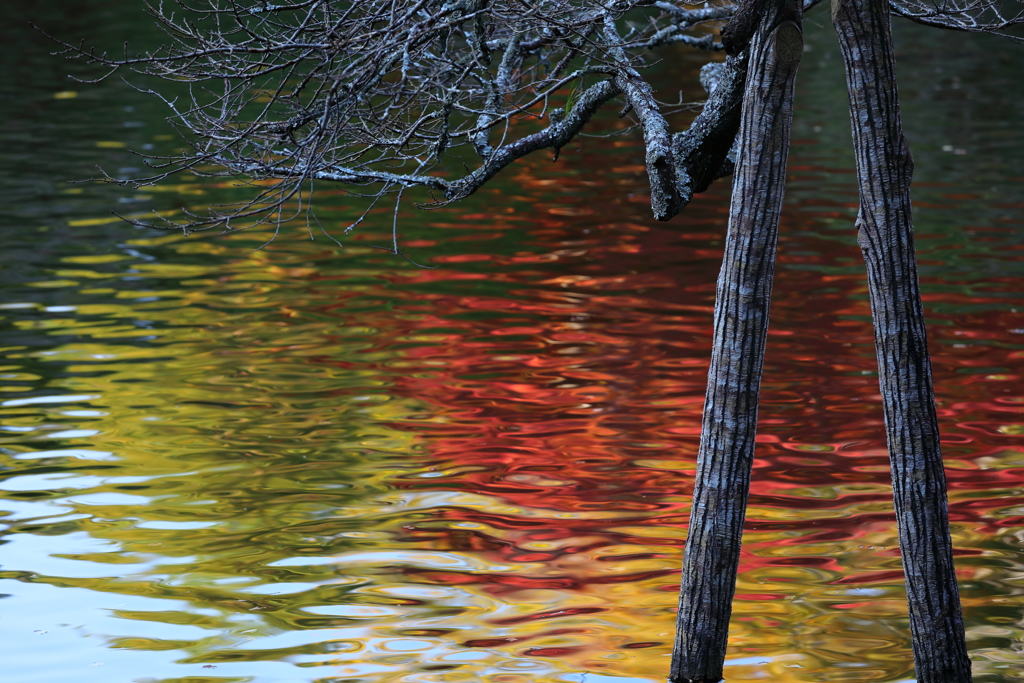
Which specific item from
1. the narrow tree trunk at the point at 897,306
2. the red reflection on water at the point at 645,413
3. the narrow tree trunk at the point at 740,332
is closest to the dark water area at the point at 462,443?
the red reflection on water at the point at 645,413

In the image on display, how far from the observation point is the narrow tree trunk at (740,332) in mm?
5102

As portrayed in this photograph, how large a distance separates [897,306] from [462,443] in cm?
564

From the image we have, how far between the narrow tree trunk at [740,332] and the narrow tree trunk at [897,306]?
313 mm

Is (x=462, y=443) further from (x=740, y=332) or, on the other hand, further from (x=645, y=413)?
(x=740, y=332)

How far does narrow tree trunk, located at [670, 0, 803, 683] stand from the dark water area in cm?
127

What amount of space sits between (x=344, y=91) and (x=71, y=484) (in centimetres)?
546

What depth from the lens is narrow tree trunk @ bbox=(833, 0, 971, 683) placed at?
507 cm

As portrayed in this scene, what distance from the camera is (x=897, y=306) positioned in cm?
516

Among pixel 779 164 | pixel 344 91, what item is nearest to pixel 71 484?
pixel 344 91

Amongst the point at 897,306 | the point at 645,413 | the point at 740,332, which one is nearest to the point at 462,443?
the point at 645,413

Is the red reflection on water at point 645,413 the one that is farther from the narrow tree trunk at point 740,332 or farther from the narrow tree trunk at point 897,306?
the narrow tree trunk at point 897,306

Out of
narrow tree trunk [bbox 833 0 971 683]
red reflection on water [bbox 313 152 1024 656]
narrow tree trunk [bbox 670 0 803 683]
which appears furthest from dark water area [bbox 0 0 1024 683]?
narrow tree trunk [bbox 833 0 971 683]

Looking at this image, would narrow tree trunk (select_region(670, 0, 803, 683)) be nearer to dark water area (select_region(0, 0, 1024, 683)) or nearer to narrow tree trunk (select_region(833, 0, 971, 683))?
narrow tree trunk (select_region(833, 0, 971, 683))

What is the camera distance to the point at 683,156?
5.80 metres
